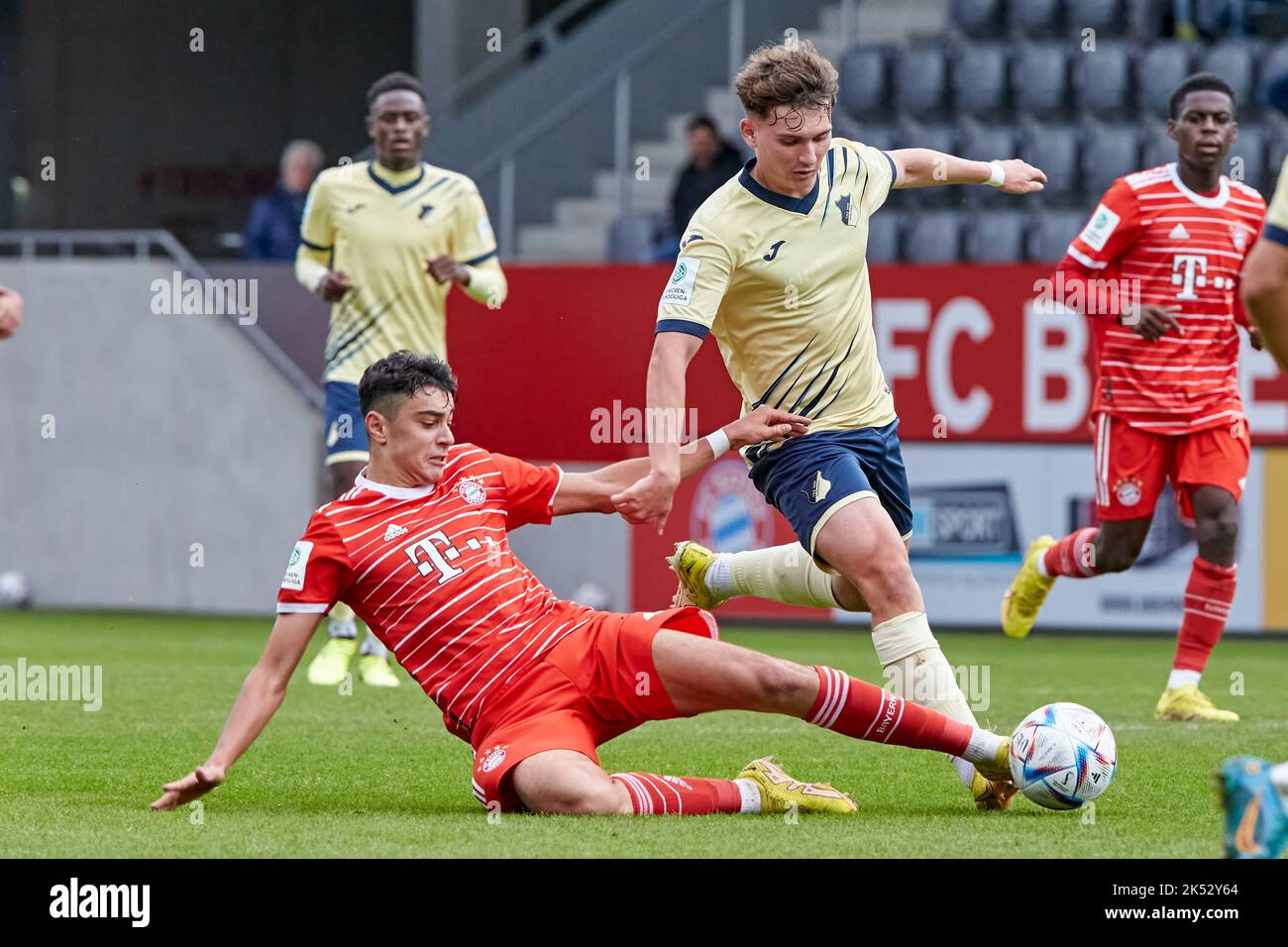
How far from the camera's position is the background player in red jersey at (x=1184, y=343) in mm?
7934

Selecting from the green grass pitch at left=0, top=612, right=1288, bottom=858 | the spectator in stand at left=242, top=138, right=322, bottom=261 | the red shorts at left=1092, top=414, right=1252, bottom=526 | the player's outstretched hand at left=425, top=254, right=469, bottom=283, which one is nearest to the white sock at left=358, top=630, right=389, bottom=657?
the green grass pitch at left=0, top=612, right=1288, bottom=858

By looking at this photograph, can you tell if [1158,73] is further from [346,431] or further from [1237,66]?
[346,431]

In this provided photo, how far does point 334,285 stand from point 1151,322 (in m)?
3.62

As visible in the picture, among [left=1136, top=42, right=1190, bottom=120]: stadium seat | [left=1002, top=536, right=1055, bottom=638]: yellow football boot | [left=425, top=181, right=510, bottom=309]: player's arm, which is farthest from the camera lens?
[left=1136, top=42, right=1190, bottom=120]: stadium seat

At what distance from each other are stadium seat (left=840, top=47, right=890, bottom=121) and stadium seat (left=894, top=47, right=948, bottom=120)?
0.11 meters

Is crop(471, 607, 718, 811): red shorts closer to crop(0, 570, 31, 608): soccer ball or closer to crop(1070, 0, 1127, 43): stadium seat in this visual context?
crop(0, 570, 31, 608): soccer ball

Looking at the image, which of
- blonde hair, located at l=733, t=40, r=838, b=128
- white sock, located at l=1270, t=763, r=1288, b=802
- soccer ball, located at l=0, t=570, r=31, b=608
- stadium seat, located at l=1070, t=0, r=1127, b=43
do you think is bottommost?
soccer ball, located at l=0, t=570, r=31, b=608

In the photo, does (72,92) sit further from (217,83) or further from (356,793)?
(356,793)

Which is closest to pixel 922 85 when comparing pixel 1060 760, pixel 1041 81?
pixel 1041 81

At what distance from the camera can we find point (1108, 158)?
47.0ft

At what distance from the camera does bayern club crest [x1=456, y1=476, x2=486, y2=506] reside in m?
5.65

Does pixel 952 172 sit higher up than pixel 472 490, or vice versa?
pixel 952 172

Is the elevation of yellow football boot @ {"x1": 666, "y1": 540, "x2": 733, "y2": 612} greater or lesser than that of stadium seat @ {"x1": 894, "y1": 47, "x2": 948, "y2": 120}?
lesser
